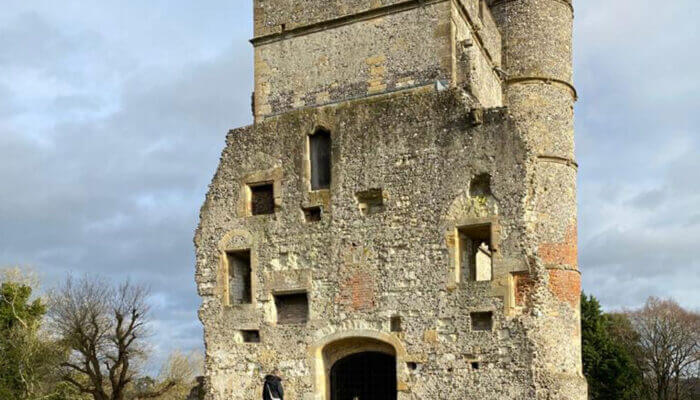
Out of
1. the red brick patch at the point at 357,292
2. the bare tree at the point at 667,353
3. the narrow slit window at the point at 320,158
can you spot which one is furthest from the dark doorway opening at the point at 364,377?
the bare tree at the point at 667,353

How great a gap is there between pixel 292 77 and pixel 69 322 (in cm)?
1297

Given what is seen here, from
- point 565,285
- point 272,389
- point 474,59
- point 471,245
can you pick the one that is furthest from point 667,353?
point 272,389

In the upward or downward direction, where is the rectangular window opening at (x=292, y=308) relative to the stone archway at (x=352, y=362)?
upward

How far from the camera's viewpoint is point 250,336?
50.2ft

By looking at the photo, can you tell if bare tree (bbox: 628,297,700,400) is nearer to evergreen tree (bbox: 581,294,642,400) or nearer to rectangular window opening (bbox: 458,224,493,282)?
evergreen tree (bbox: 581,294,642,400)

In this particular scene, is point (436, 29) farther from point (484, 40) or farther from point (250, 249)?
point (250, 249)

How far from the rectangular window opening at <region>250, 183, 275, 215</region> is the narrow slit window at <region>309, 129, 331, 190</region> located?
3.00 ft

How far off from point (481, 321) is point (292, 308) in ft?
11.7

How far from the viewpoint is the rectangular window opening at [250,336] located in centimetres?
1524

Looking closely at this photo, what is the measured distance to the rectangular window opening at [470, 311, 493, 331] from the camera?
13477 millimetres

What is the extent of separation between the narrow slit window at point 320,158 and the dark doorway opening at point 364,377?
3190mm

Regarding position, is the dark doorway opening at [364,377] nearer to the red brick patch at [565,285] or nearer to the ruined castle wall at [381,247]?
the ruined castle wall at [381,247]

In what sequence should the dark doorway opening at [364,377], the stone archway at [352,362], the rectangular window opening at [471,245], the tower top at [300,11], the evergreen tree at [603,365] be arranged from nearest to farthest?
the rectangular window opening at [471,245] < the stone archway at [352,362] < the dark doorway opening at [364,377] < the tower top at [300,11] < the evergreen tree at [603,365]

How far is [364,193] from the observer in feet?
48.5
